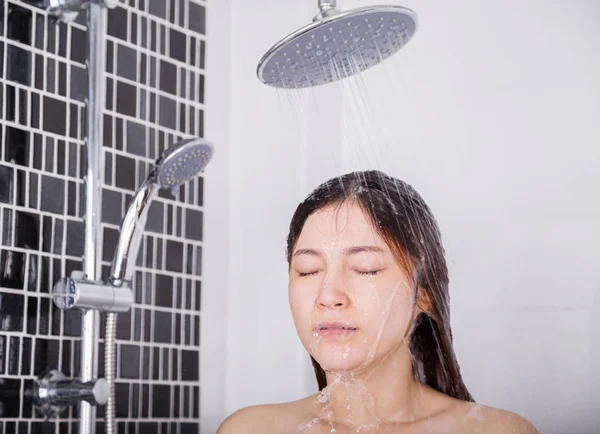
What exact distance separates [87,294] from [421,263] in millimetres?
492

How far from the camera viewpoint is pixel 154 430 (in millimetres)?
1463

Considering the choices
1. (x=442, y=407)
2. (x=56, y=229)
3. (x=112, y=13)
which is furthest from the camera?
(x=112, y=13)

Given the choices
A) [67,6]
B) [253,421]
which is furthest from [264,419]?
[67,6]

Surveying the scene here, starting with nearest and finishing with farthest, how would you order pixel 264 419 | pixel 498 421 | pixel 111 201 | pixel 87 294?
pixel 498 421, pixel 264 419, pixel 87 294, pixel 111 201

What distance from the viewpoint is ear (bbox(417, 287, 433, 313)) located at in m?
1.16

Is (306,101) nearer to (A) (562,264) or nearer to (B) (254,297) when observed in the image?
(B) (254,297)

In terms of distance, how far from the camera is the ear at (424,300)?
1.16m

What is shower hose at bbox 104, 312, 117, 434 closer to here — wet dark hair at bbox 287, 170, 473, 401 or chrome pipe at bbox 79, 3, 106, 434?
chrome pipe at bbox 79, 3, 106, 434

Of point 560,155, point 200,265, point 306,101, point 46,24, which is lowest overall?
point 200,265

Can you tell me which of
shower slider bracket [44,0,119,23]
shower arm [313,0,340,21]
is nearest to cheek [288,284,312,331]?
shower arm [313,0,340,21]

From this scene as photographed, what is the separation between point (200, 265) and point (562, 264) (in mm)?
628

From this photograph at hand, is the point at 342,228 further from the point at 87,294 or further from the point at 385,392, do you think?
the point at 87,294

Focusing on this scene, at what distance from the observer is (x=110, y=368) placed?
1350 millimetres

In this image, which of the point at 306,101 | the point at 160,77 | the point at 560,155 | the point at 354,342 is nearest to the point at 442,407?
the point at 354,342
